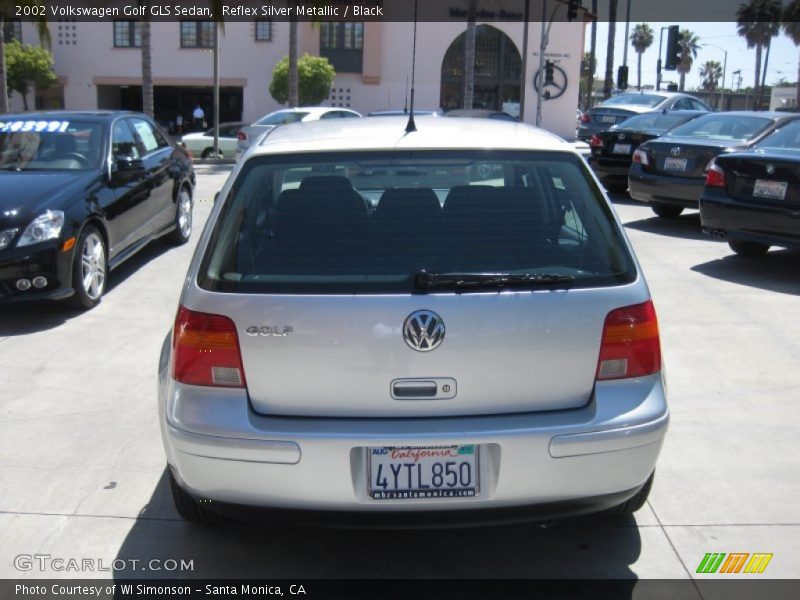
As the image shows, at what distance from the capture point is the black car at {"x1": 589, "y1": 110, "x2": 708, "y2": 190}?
13.9 meters

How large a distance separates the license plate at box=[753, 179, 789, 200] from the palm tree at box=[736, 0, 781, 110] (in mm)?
57668

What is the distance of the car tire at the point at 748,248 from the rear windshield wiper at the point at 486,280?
281 inches

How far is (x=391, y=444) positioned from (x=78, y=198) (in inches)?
203

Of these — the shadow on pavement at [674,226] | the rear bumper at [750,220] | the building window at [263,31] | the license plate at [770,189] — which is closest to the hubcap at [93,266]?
the rear bumper at [750,220]

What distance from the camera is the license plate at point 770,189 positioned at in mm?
8586

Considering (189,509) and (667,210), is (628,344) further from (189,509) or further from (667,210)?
(667,210)

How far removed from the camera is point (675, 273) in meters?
8.92

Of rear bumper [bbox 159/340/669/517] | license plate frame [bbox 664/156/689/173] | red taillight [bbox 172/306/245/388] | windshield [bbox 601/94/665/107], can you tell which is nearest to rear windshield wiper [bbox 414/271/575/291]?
rear bumper [bbox 159/340/669/517]

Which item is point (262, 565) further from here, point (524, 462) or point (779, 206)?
point (779, 206)

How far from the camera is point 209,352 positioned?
3.18 m

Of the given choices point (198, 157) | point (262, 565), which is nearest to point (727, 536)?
point (262, 565)

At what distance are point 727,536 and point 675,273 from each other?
5.40 metres

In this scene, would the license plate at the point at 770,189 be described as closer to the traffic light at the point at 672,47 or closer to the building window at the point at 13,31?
the traffic light at the point at 672,47

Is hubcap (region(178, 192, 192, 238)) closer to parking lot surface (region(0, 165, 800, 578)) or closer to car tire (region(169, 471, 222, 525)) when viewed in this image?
parking lot surface (region(0, 165, 800, 578))
